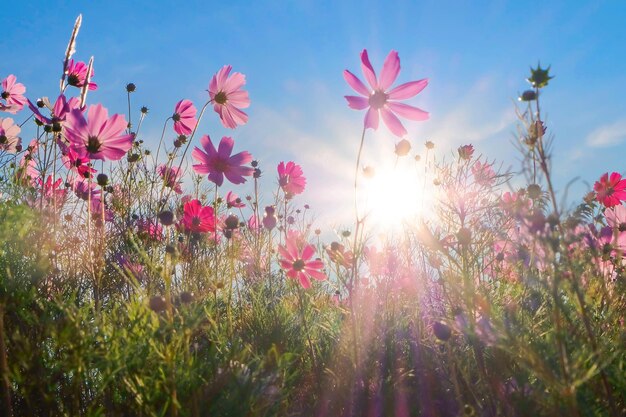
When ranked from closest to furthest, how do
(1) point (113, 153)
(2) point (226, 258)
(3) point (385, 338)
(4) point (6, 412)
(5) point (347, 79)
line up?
(4) point (6, 412)
(5) point (347, 79)
(1) point (113, 153)
(3) point (385, 338)
(2) point (226, 258)

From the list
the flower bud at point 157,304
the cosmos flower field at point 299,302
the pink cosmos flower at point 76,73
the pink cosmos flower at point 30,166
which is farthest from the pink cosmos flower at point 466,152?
the pink cosmos flower at point 30,166

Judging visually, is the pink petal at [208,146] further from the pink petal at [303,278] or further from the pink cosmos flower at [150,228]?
the pink petal at [303,278]

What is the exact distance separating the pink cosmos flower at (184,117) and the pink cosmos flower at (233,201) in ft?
3.02

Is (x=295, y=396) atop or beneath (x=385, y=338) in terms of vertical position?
beneath

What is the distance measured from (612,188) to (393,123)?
71.0 inches

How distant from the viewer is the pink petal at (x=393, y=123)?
1.67m

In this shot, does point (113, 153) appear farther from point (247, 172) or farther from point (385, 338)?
point (385, 338)

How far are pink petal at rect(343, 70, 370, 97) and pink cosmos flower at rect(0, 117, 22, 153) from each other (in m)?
1.93

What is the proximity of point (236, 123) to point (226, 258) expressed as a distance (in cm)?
72

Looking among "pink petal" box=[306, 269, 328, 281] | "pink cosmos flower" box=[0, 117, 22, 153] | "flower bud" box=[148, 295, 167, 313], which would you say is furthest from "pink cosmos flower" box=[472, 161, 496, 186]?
"pink cosmos flower" box=[0, 117, 22, 153]

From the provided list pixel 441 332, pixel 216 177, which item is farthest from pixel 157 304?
pixel 216 177

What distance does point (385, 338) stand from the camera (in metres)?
1.95

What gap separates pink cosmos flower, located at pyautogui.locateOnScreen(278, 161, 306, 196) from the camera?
296 centimetres

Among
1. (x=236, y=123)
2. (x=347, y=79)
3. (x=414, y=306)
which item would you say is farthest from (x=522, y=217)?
(x=236, y=123)
